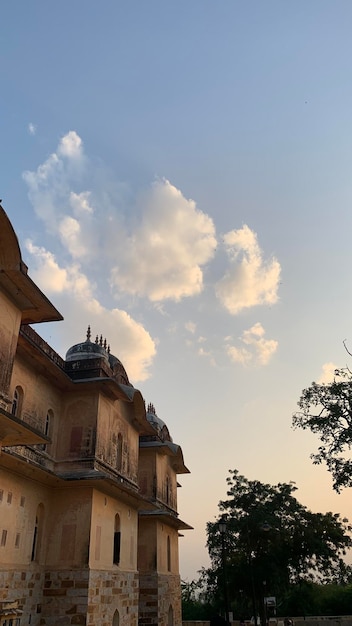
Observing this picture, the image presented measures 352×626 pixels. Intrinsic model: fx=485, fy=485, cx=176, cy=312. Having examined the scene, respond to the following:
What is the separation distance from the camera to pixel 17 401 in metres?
14.9

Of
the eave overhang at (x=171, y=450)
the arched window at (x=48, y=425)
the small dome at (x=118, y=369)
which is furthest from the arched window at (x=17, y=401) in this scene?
the eave overhang at (x=171, y=450)

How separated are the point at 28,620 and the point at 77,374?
768 cm

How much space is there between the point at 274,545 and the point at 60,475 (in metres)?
20.9

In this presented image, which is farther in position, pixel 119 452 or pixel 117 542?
pixel 119 452

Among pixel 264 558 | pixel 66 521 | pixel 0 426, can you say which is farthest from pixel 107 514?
pixel 264 558

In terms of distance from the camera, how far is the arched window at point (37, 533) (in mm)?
14570

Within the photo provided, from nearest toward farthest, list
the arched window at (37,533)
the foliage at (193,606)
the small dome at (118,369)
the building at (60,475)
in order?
the building at (60,475), the arched window at (37,533), the small dome at (118,369), the foliage at (193,606)

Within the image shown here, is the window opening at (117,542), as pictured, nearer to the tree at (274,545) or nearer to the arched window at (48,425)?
the arched window at (48,425)

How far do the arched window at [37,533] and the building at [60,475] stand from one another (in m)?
0.03

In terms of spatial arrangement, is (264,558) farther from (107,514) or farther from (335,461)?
(107,514)

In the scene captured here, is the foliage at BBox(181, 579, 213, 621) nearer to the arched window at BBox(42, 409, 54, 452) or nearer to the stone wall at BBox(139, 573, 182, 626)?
the stone wall at BBox(139, 573, 182, 626)

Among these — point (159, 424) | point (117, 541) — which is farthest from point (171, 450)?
point (117, 541)

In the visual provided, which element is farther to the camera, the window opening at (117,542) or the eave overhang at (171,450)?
the eave overhang at (171,450)

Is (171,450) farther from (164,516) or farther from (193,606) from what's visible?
(193,606)
